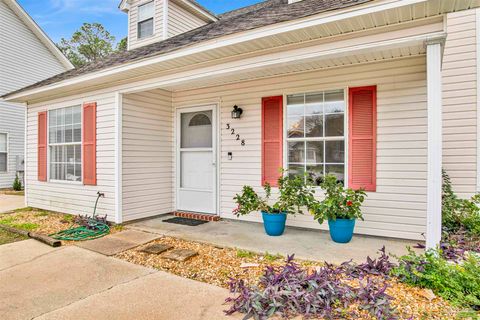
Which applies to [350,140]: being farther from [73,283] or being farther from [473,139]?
[73,283]

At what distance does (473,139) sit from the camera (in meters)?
4.07

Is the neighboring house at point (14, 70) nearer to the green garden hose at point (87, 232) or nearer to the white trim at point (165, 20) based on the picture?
the white trim at point (165, 20)

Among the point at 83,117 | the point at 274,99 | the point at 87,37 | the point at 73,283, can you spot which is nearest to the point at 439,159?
the point at 274,99

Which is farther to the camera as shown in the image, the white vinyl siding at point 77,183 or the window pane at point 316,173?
the white vinyl siding at point 77,183

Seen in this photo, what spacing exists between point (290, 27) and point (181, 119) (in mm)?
3576

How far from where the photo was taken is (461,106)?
13.5 ft

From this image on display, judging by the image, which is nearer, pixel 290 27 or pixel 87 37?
pixel 290 27

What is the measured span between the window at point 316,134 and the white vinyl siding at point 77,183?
337 cm

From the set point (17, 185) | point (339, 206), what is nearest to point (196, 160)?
point (339, 206)

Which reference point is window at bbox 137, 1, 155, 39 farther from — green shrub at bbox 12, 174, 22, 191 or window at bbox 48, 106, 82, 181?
green shrub at bbox 12, 174, 22, 191

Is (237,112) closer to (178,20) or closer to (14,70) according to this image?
(178,20)

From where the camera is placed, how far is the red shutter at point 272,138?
507cm

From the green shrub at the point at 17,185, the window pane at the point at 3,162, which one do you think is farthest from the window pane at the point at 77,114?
the window pane at the point at 3,162

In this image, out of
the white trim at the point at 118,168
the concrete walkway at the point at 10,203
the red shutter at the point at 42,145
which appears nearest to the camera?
the white trim at the point at 118,168
